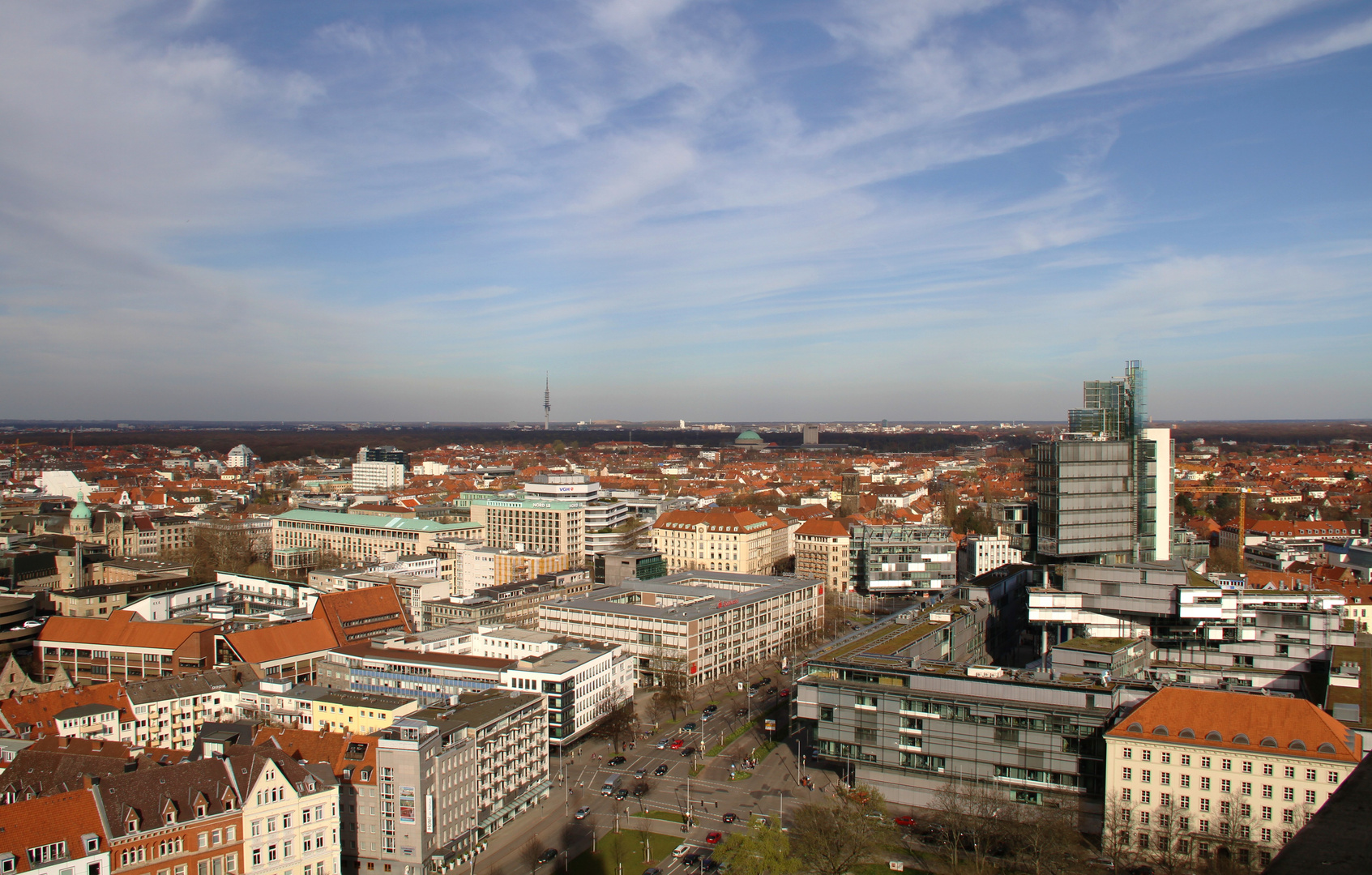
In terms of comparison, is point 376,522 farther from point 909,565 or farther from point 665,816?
point 665,816

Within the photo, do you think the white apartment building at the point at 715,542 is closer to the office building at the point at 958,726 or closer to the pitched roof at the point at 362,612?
the pitched roof at the point at 362,612

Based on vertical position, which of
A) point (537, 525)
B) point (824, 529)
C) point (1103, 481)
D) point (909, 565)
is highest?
point (1103, 481)

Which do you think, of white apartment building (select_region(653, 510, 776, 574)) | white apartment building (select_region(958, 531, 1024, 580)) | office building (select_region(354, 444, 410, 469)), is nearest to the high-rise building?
white apartment building (select_region(958, 531, 1024, 580))

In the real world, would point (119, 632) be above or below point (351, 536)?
below

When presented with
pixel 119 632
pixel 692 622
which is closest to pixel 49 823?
pixel 119 632

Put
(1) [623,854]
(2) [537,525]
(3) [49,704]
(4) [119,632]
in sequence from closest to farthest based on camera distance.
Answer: (1) [623,854] → (3) [49,704] → (4) [119,632] → (2) [537,525]

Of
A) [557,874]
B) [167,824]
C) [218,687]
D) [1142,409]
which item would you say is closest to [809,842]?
[557,874]

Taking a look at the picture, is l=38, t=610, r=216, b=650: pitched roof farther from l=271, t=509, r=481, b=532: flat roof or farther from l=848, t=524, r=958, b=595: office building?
l=848, t=524, r=958, b=595: office building

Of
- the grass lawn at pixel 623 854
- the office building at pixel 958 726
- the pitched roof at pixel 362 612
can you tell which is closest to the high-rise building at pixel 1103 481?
the office building at pixel 958 726
